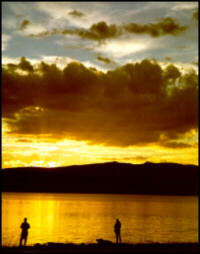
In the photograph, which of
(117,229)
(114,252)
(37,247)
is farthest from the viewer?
(117,229)

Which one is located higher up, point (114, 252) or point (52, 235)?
point (114, 252)

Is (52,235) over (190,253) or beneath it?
beneath

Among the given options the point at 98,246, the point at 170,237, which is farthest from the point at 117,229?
the point at 170,237

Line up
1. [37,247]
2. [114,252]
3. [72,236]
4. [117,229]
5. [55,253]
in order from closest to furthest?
[55,253] < [114,252] < [37,247] < [117,229] < [72,236]

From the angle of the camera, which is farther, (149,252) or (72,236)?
(72,236)

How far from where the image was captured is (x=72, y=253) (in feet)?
87.7

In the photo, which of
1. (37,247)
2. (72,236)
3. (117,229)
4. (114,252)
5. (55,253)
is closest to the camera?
(55,253)

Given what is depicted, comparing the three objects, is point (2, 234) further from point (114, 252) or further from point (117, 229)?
point (114, 252)

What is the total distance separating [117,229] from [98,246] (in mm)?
4149

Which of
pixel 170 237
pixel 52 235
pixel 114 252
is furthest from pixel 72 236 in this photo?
pixel 114 252

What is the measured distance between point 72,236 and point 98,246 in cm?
2854

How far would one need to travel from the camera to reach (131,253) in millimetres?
27734

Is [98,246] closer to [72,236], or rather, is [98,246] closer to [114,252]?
[114,252]

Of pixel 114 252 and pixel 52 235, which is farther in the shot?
pixel 52 235
